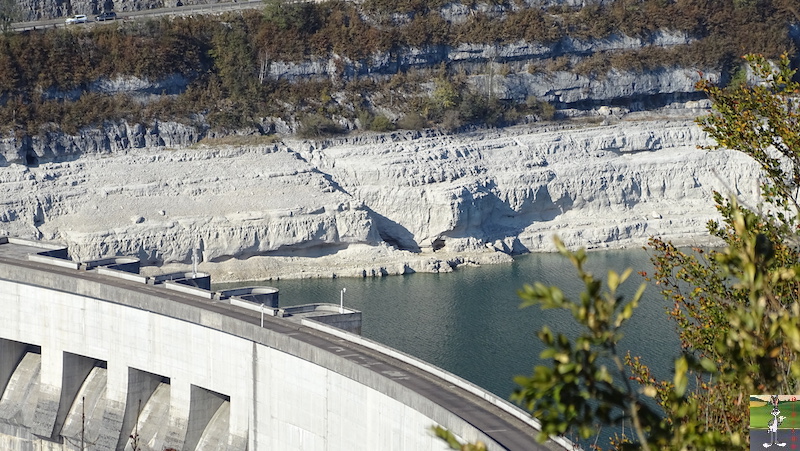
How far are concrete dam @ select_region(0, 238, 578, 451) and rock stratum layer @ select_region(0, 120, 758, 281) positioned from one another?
1537 cm

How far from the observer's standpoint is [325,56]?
62031 millimetres

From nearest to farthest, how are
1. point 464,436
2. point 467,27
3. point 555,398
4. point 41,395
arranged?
point 555,398
point 464,436
point 41,395
point 467,27

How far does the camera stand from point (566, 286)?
47.1 metres

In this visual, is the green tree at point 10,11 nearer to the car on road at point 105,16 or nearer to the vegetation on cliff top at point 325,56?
the car on road at point 105,16

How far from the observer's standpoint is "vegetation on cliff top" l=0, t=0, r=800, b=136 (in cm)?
5703

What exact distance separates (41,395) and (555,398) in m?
26.0

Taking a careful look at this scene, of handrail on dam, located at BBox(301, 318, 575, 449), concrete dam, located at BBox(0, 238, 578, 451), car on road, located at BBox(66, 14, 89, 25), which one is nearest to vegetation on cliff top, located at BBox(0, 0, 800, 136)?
car on road, located at BBox(66, 14, 89, 25)

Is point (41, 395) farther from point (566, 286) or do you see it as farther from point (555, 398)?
point (555, 398)

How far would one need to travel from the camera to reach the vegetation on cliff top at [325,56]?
57031 millimetres

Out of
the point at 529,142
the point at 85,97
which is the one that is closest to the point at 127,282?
the point at 85,97

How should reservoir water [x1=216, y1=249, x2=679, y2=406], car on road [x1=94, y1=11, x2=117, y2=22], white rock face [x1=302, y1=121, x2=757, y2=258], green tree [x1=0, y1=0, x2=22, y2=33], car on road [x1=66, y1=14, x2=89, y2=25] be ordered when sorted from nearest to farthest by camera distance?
1. reservoir water [x1=216, y1=249, x2=679, y2=406]
2. white rock face [x1=302, y1=121, x2=757, y2=258]
3. car on road [x1=66, y1=14, x2=89, y2=25]
4. car on road [x1=94, y1=11, x2=117, y2=22]
5. green tree [x1=0, y1=0, x2=22, y2=33]

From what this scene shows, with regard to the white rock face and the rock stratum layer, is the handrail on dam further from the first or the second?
the white rock face

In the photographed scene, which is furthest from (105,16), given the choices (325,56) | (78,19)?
(325,56)

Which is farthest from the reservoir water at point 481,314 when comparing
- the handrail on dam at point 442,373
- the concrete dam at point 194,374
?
the concrete dam at point 194,374
